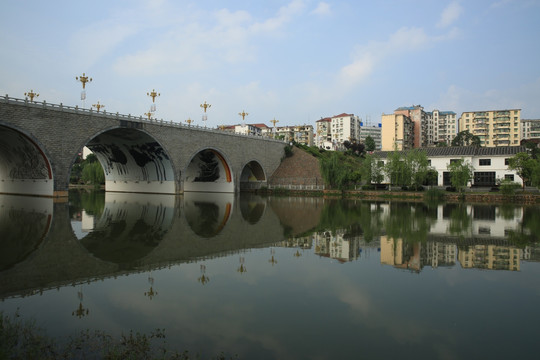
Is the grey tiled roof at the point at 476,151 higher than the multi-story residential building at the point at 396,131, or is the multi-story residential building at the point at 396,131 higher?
the multi-story residential building at the point at 396,131

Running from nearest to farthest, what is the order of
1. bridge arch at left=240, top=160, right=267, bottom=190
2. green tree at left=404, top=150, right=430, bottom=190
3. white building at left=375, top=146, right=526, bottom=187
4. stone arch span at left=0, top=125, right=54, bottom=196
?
stone arch span at left=0, top=125, right=54, bottom=196
green tree at left=404, top=150, right=430, bottom=190
white building at left=375, top=146, right=526, bottom=187
bridge arch at left=240, top=160, right=267, bottom=190

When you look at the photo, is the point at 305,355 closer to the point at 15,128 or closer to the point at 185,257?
the point at 185,257

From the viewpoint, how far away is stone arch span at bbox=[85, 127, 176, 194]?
102ft

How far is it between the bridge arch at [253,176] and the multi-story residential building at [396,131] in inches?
1367

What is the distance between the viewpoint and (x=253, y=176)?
44812 mm

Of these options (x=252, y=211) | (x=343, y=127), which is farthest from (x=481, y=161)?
(x=343, y=127)

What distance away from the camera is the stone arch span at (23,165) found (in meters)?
23.5

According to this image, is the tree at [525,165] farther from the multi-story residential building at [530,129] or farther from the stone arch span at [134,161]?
the multi-story residential building at [530,129]

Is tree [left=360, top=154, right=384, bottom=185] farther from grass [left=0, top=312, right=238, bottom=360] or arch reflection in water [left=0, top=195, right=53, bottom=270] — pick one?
grass [left=0, top=312, right=238, bottom=360]

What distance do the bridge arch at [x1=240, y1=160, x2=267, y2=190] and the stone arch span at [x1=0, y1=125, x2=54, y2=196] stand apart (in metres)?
21.8

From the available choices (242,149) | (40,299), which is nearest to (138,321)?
(40,299)

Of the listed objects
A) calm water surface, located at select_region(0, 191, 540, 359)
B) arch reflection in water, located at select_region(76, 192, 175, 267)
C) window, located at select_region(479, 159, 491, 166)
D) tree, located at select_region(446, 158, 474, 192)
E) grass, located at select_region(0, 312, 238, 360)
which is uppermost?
window, located at select_region(479, 159, 491, 166)

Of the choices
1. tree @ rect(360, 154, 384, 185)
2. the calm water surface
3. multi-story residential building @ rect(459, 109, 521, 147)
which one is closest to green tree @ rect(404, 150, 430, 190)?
tree @ rect(360, 154, 384, 185)

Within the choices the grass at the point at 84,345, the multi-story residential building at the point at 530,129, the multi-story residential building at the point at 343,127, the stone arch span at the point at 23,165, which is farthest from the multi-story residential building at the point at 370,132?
the grass at the point at 84,345
